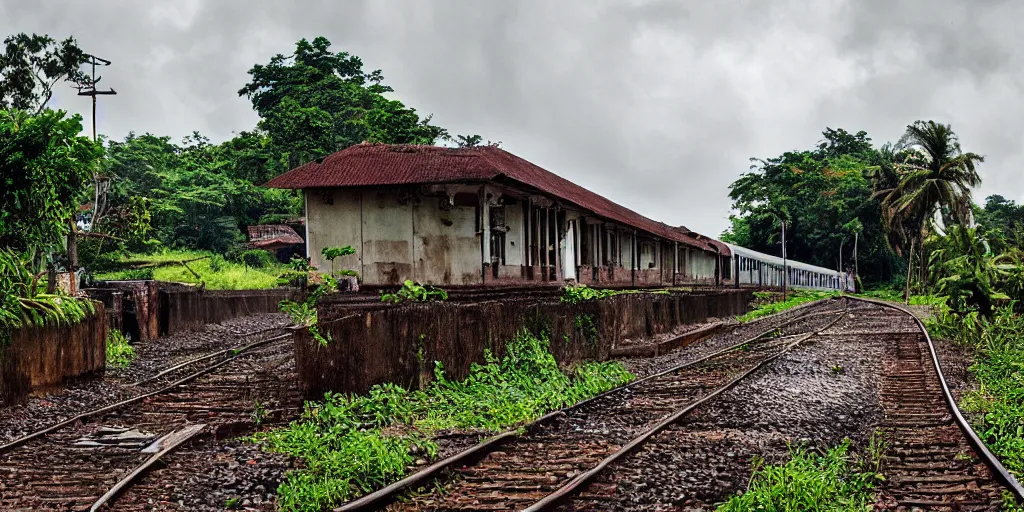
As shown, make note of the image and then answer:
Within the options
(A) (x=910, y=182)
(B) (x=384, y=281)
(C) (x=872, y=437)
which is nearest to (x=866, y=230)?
(A) (x=910, y=182)

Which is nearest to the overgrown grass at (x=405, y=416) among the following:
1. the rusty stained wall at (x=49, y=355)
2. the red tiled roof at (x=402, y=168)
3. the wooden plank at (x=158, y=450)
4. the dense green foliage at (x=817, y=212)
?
the wooden plank at (x=158, y=450)

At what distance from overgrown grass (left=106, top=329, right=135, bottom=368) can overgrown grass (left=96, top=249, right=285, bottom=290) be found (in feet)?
49.6

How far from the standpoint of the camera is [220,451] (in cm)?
743

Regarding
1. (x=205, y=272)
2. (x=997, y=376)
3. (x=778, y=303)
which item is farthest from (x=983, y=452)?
(x=778, y=303)

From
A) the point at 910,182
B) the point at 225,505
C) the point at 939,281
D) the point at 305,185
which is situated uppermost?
the point at 910,182

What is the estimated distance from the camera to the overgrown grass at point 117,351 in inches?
561

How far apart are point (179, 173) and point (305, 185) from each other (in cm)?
2714

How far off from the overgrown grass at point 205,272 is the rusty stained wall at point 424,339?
20114 millimetres

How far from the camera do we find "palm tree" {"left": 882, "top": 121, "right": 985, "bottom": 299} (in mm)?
43719

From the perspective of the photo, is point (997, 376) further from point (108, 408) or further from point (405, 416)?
point (108, 408)

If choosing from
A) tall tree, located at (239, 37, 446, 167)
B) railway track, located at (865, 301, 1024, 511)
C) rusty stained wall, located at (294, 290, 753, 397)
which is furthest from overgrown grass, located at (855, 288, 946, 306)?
railway track, located at (865, 301, 1024, 511)

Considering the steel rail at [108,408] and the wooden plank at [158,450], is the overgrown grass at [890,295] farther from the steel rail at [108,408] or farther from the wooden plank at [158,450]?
the wooden plank at [158,450]

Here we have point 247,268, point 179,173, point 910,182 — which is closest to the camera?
point 247,268

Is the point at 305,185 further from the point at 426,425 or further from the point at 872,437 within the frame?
the point at 872,437
